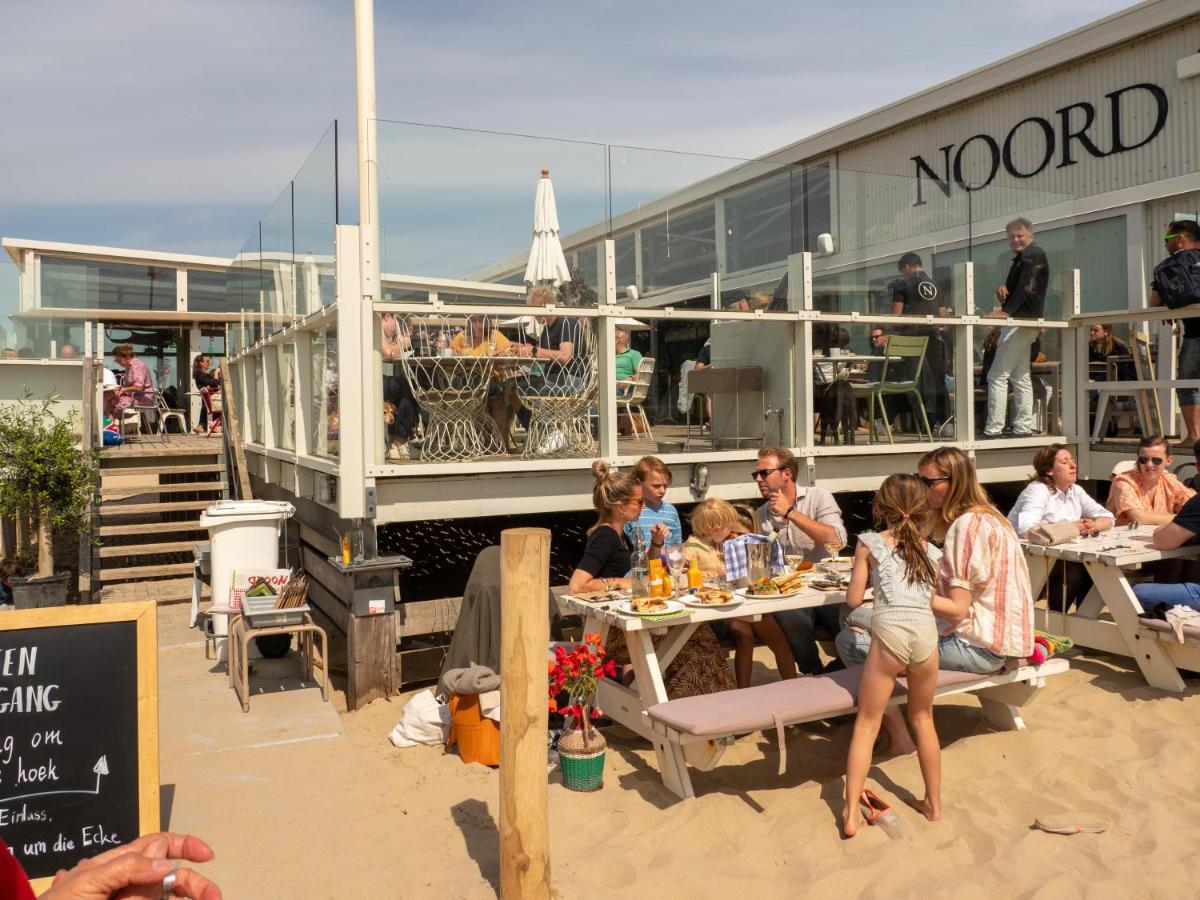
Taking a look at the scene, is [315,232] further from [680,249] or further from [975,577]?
[975,577]

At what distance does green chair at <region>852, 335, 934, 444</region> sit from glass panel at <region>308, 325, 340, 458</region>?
12.0 ft

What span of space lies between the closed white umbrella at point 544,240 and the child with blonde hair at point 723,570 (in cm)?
179

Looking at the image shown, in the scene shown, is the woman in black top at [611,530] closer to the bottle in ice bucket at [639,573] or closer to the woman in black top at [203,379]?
the bottle in ice bucket at [639,573]

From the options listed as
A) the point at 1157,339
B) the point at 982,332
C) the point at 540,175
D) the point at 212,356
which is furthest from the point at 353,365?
the point at 212,356

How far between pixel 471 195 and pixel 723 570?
271 cm

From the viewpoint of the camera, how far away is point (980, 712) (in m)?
5.50

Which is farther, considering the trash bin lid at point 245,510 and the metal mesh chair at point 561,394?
the trash bin lid at point 245,510

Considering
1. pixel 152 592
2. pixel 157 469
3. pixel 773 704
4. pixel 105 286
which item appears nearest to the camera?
pixel 773 704

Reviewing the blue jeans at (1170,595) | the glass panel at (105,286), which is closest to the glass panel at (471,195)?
the blue jeans at (1170,595)

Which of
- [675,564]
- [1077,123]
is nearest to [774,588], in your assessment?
[675,564]

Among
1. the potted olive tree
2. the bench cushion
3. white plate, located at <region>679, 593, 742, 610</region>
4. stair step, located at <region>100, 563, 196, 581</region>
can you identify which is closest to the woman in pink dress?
stair step, located at <region>100, 563, 196, 581</region>

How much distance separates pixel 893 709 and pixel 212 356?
16737 millimetres

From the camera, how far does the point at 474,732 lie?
516 cm

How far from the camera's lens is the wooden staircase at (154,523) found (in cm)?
981
